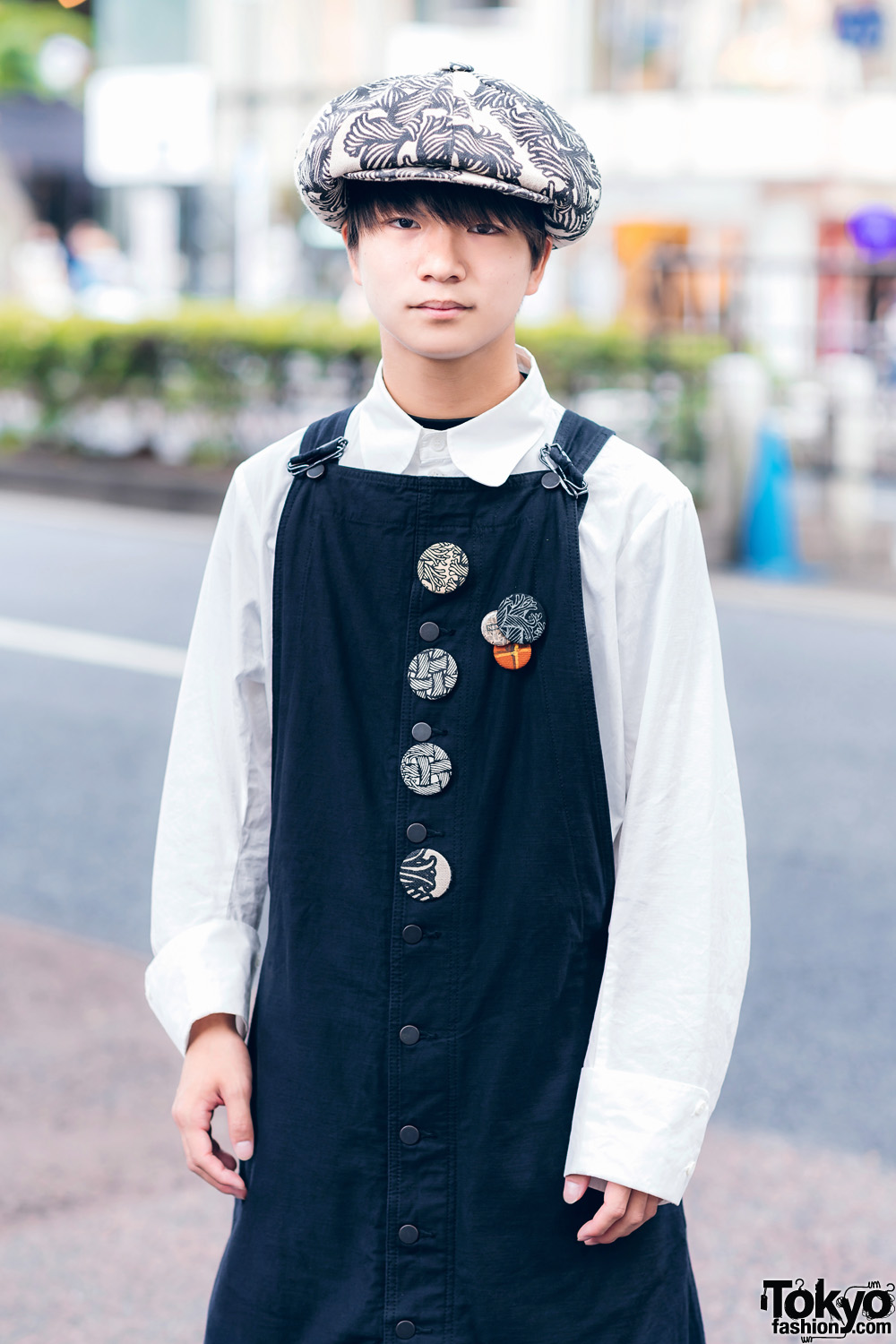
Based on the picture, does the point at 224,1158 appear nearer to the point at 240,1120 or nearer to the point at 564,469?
the point at 240,1120

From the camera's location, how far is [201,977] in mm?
1614

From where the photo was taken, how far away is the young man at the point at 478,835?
1.51 m

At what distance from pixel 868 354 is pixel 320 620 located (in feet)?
64.5

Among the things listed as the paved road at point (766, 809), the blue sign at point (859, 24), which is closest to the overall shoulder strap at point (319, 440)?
the paved road at point (766, 809)

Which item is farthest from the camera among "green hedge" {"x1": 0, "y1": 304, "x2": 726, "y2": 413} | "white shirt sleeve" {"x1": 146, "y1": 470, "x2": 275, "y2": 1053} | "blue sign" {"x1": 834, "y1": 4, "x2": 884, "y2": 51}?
"blue sign" {"x1": 834, "y1": 4, "x2": 884, "y2": 51}

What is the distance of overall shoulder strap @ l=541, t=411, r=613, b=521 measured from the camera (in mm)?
1532

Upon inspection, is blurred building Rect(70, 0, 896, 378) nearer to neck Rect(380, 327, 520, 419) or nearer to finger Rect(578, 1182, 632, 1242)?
neck Rect(380, 327, 520, 419)

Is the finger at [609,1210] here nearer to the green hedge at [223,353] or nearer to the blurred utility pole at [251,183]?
the green hedge at [223,353]

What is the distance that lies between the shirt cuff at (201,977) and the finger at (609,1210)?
418 millimetres

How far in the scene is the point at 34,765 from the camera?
6.36 metres

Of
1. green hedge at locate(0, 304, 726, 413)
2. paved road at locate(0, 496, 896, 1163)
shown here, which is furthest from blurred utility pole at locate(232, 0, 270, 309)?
paved road at locate(0, 496, 896, 1163)

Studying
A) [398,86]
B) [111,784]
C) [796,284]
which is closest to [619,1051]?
[398,86]

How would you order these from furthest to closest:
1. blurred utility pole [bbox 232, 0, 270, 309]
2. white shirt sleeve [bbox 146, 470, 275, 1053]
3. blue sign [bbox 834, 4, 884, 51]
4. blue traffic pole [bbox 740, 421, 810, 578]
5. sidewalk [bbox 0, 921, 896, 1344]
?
blue sign [bbox 834, 4, 884, 51] < blurred utility pole [bbox 232, 0, 270, 309] < blue traffic pole [bbox 740, 421, 810, 578] < sidewalk [bbox 0, 921, 896, 1344] < white shirt sleeve [bbox 146, 470, 275, 1053]

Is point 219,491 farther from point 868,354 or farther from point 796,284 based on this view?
point 868,354
